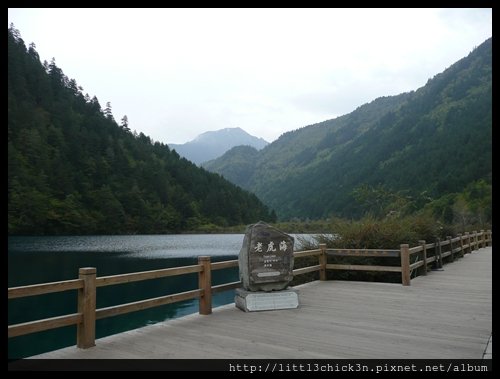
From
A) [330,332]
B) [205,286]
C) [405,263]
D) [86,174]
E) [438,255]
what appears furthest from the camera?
[86,174]

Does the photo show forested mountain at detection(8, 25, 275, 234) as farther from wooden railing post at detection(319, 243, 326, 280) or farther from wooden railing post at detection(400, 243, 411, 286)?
wooden railing post at detection(400, 243, 411, 286)

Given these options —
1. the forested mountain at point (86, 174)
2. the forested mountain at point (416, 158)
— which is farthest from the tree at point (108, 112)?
the forested mountain at point (416, 158)

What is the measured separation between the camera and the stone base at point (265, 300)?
665cm

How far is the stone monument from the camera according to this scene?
6684 millimetres

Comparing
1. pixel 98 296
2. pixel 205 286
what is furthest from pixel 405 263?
pixel 98 296

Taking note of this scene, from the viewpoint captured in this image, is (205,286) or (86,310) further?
(205,286)

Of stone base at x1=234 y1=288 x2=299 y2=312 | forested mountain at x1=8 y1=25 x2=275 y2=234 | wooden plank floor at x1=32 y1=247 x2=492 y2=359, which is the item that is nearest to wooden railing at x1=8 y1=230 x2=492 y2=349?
wooden plank floor at x1=32 y1=247 x2=492 y2=359

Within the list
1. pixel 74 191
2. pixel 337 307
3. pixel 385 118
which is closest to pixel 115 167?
pixel 74 191

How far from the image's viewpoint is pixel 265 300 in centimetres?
673

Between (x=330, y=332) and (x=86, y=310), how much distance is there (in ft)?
9.40

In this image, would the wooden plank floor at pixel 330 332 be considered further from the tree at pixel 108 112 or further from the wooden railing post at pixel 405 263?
the tree at pixel 108 112

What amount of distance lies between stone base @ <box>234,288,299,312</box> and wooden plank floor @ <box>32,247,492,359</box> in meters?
0.13

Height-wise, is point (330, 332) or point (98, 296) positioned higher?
point (330, 332)

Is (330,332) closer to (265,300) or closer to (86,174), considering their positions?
(265,300)
